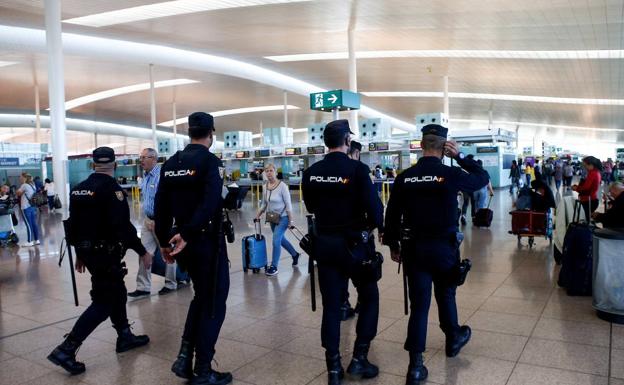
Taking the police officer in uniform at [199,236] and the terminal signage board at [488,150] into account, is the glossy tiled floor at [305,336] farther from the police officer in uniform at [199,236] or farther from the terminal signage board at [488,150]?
the terminal signage board at [488,150]

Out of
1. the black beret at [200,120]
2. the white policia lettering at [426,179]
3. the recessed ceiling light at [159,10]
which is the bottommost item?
the white policia lettering at [426,179]

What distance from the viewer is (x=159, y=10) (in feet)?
51.0

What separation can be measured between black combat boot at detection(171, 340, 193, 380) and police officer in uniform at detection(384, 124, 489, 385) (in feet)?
4.95

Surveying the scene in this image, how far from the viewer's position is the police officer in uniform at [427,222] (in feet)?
10.6

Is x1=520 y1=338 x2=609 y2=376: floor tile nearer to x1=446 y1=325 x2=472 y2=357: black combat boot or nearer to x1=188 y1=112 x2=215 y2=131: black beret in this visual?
x1=446 y1=325 x2=472 y2=357: black combat boot

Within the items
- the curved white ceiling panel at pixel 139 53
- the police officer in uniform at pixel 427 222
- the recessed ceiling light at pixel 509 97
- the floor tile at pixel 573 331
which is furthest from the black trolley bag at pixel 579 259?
the recessed ceiling light at pixel 509 97

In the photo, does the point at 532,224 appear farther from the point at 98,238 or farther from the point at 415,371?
the point at 98,238

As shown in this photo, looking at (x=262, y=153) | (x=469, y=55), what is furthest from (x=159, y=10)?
(x=469, y=55)

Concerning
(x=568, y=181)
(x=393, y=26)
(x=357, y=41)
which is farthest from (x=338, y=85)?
(x=568, y=181)

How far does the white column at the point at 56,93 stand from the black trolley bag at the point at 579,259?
1259cm

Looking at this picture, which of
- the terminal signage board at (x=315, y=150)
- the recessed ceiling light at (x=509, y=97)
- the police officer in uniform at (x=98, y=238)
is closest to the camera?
the police officer in uniform at (x=98, y=238)

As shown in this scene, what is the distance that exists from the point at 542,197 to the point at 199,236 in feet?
23.5

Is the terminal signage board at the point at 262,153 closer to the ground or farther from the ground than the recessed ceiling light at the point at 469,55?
closer to the ground

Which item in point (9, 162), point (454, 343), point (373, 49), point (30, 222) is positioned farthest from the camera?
point (9, 162)
